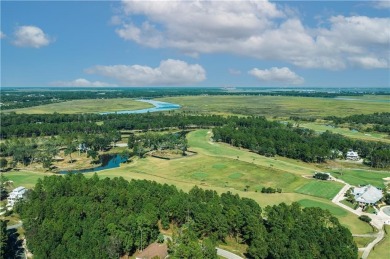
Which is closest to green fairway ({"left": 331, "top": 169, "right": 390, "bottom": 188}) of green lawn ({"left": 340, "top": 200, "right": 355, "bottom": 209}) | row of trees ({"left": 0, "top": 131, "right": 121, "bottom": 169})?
green lawn ({"left": 340, "top": 200, "right": 355, "bottom": 209})

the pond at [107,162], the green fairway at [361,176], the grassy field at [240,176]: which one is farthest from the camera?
the pond at [107,162]

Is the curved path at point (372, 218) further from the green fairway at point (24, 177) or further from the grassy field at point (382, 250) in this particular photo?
the green fairway at point (24, 177)


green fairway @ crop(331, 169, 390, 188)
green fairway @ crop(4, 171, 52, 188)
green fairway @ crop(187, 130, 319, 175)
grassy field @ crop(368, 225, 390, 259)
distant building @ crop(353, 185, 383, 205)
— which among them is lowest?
green fairway @ crop(4, 171, 52, 188)

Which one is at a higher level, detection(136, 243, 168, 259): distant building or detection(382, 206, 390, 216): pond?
detection(136, 243, 168, 259): distant building

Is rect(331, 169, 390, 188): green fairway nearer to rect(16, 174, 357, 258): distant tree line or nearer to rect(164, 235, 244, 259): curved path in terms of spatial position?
rect(16, 174, 357, 258): distant tree line

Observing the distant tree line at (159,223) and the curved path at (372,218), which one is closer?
the distant tree line at (159,223)

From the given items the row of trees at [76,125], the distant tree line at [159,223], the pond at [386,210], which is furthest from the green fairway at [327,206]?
the row of trees at [76,125]

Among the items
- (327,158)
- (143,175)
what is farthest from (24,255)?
(327,158)

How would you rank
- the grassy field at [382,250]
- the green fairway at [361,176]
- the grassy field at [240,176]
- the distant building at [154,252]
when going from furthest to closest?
1. the green fairway at [361,176]
2. the grassy field at [240,176]
3. the grassy field at [382,250]
4. the distant building at [154,252]

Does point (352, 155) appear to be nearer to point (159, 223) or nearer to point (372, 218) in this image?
point (372, 218)
